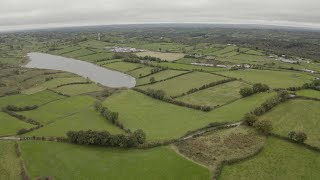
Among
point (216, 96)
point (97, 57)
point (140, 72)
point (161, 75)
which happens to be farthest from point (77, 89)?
point (97, 57)

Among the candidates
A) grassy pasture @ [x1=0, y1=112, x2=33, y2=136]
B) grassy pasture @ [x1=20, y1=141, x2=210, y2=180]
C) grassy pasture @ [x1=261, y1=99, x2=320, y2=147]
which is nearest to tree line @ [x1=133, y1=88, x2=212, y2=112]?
grassy pasture @ [x1=261, y1=99, x2=320, y2=147]

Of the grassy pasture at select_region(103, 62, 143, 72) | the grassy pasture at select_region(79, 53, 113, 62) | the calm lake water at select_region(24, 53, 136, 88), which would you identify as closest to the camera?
the calm lake water at select_region(24, 53, 136, 88)

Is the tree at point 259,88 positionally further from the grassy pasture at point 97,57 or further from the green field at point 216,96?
the grassy pasture at point 97,57

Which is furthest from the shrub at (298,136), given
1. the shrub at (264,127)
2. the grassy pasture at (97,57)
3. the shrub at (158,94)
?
the grassy pasture at (97,57)

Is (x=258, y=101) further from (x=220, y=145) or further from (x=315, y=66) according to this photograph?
(x=315, y=66)

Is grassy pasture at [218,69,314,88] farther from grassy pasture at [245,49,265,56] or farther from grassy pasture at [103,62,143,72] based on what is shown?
grassy pasture at [245,49,265,56]
